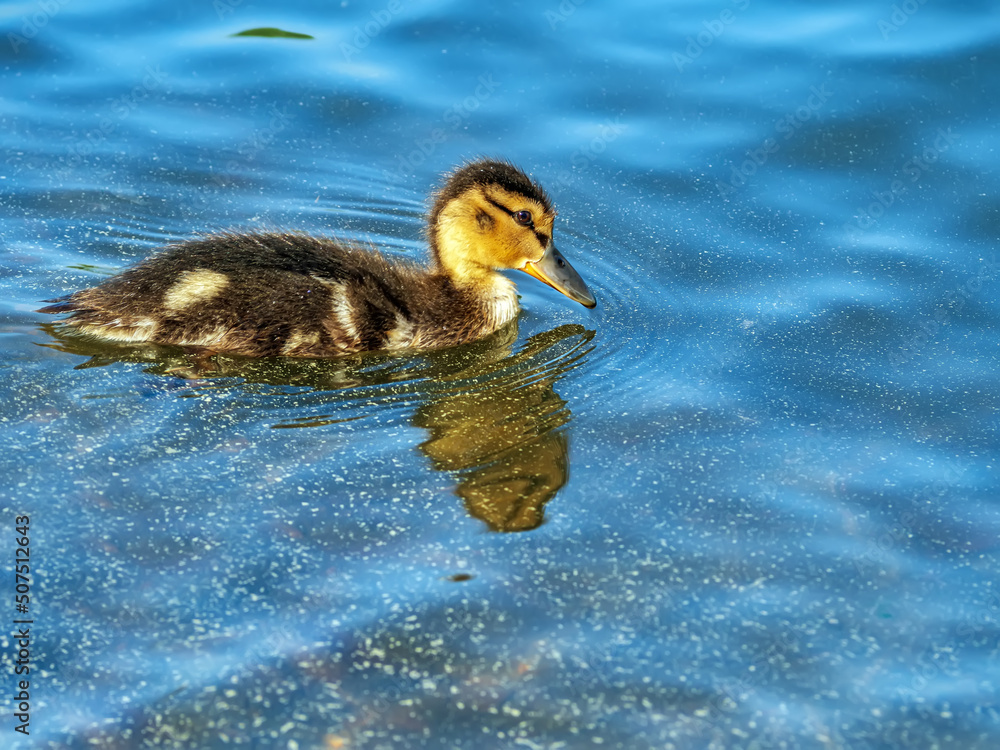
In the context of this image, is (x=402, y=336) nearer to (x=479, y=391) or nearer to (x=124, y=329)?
(x=479, y=391)

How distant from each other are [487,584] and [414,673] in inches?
12.2

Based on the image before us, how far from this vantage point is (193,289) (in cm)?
370

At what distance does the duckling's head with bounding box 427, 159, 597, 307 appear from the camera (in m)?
→ 4.06

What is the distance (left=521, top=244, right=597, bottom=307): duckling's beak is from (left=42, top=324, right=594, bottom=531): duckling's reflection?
99 mm

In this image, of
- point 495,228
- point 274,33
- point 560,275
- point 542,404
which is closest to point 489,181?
point 495,228

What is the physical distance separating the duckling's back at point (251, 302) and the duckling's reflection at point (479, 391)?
51mm

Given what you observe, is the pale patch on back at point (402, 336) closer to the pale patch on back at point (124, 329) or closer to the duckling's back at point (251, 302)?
the duckling's back at point (251, 302)

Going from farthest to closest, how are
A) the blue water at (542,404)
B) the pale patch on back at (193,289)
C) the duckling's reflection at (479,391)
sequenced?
the pale patch on back at (193,289), the duckling's reflection at (479,391), the blue water at (542,404)

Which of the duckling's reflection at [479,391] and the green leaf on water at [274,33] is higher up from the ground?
the green leaf on water at [274,33]

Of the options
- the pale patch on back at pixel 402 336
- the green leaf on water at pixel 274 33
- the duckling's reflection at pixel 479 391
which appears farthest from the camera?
the green leaf on water at pixel 274 33

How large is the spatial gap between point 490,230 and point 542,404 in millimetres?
731

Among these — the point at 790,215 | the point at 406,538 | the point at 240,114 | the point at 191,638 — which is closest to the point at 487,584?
the point at 406,538

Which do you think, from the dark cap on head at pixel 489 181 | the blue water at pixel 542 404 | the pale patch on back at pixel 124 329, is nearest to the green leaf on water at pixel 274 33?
the blue water at pixel 542 404

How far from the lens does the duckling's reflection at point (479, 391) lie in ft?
10.5
